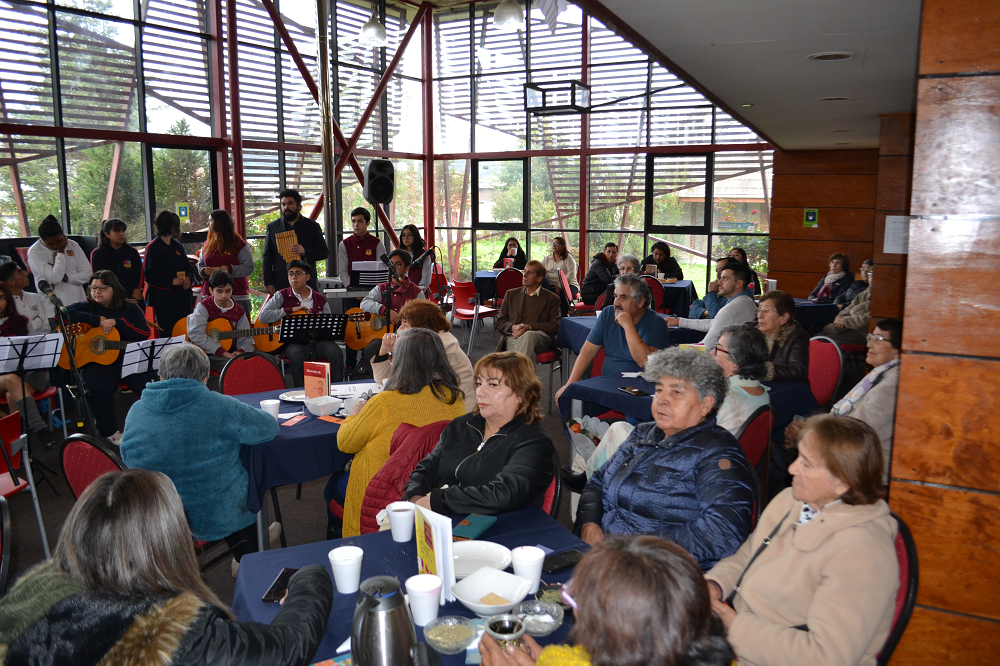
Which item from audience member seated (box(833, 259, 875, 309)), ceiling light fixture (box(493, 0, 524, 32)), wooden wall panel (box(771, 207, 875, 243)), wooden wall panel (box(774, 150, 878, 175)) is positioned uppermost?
ceiling light fixture (box(493, 0, 524, 32))

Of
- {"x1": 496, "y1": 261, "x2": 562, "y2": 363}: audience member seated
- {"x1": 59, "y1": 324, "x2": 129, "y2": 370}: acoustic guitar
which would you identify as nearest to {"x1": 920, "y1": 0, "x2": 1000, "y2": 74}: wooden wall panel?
{"x1": 496, "y1": 261, "x2": 562, "y2": 363}: audience member seated

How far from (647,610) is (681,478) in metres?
1.15

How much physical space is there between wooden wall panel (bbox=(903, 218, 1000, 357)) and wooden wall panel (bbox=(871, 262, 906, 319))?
4995mm

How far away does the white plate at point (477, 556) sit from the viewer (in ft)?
6.67

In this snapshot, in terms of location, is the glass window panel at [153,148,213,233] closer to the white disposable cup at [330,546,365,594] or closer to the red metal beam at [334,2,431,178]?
the red metal beam at [334,2,431,178]

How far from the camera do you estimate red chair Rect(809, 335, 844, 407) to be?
4609mm

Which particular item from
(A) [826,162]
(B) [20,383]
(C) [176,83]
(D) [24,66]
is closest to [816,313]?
(A) [826,162]

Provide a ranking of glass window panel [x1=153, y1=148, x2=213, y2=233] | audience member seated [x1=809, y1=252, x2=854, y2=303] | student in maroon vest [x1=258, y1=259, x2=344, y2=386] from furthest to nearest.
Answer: glass window panel [x1=153, y1=148, x2=213, y2=233] < audience member seated [x1=809, y1=252, x2=854, y2=303] < student in maroon vest [x1=258, y1=259, x2=344, y2=386]

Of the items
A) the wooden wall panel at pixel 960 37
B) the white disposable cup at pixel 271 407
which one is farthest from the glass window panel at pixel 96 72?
the wooden wall panel at pixel 960 37

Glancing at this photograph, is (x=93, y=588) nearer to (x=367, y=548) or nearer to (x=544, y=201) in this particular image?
(x=367, y=548)

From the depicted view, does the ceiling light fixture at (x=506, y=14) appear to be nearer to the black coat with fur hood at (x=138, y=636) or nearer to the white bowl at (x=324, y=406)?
the white bowl at (x=324, y=406)

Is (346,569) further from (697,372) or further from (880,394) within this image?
(880,394)

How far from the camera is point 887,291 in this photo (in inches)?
260

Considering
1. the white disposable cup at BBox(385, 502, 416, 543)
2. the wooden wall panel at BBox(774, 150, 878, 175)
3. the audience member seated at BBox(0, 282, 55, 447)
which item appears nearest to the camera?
the white disposable cup at BBox(385, 502, 416, 543)
